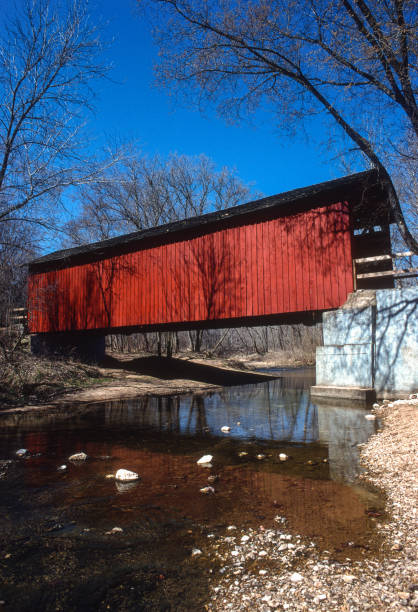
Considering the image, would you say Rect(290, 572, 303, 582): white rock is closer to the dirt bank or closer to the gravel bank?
the gravel bank

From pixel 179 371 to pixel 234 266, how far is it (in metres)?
7.13

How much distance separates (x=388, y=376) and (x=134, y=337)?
74.4 ft

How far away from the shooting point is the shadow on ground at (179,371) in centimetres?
1708

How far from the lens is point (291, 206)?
11.8 meters

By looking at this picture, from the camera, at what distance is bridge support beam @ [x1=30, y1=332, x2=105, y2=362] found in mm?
18189

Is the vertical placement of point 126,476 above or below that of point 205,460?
above

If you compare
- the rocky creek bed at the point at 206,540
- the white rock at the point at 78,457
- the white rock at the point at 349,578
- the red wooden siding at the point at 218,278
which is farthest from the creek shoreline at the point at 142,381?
the white rock at the point at 349,578

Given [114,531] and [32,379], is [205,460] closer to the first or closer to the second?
[114,531]

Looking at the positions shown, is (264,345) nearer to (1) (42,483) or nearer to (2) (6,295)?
(2) (6,295)

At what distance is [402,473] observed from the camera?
3773 millimetres

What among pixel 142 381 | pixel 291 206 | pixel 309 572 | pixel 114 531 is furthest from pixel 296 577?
pixel 142 381

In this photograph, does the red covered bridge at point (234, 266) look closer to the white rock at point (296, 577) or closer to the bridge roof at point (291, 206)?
the bridge roof at point (291, 206)

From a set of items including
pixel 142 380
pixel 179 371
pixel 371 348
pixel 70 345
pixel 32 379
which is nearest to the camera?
pixel 371 348

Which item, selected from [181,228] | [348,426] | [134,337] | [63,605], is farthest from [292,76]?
[134,337]
